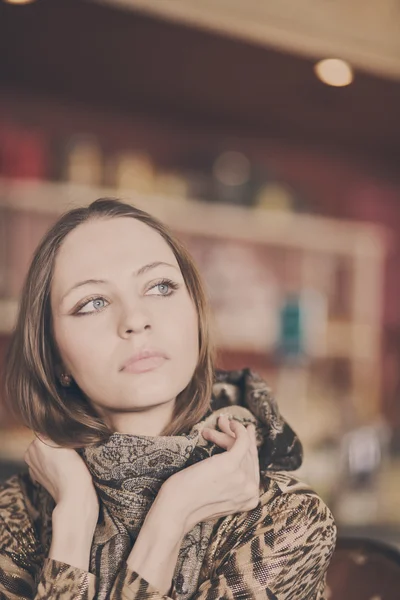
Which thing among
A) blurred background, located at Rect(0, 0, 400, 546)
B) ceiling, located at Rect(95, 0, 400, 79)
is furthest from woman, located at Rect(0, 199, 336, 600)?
ceiling, located at Rect(95, 0, 400, 79)

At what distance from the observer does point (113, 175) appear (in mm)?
3814

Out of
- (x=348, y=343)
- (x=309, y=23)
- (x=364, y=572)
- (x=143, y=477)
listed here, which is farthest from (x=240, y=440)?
(x=348, y=343)

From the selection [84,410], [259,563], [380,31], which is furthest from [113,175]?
[259,563]

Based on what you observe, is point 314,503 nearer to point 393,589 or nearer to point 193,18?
point 393,589

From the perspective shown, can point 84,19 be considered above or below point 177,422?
above

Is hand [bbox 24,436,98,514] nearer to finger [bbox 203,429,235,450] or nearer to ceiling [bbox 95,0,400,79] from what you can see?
finger [bbox 203,429,235,450]

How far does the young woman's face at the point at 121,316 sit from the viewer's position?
999mm

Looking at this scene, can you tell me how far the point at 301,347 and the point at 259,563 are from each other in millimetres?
3311

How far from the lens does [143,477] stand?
101 cm

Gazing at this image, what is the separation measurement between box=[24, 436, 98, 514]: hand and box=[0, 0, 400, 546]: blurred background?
112cm

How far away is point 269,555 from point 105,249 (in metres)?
0.46

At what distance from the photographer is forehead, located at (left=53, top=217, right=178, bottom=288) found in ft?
3.38

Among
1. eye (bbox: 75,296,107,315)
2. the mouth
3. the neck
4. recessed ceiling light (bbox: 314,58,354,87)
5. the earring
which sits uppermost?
recessed ceiling light (bbox: 314,58,354,87)

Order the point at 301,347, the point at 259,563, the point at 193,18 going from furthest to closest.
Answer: the point at 301,347
the point at 193,18
the point at 259,563
